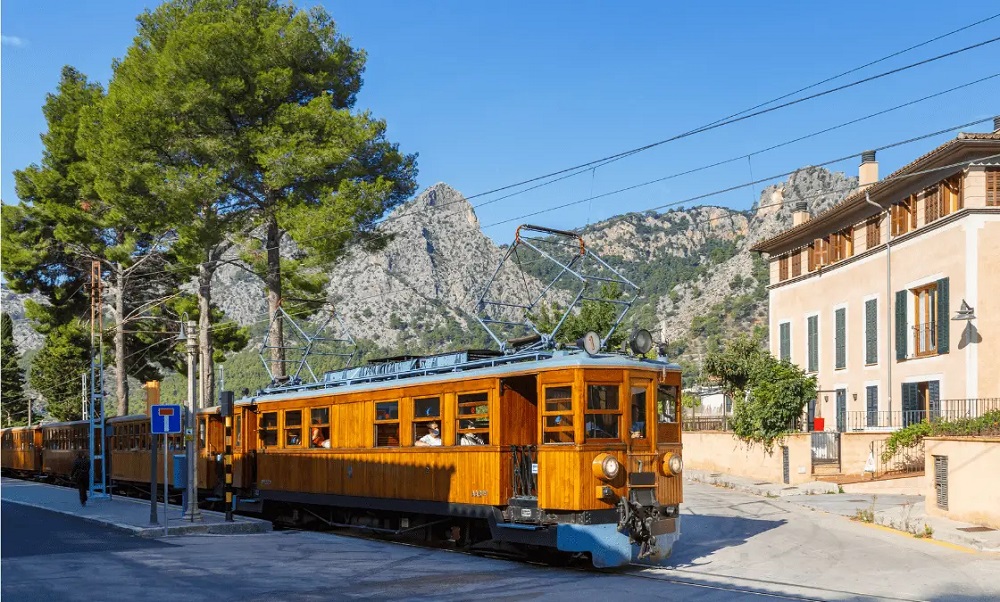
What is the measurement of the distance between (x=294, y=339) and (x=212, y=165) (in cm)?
5810

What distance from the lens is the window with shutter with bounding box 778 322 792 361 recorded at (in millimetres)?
38594

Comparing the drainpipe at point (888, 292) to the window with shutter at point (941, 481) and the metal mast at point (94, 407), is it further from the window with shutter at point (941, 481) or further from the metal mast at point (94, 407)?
the metal mast at point (94, 407)

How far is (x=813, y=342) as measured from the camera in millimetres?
36344

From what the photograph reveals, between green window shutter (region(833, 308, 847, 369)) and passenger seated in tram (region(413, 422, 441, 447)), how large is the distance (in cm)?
2194

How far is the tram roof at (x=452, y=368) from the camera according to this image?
13.4 m

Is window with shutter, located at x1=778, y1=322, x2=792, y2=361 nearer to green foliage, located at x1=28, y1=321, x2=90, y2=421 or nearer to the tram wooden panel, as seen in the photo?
the tram wooden panel

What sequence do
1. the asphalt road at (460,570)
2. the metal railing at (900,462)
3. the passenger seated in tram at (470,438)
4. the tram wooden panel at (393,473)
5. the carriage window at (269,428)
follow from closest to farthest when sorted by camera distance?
the asphalt road at (460,570) → the tram wooden panel at (393,473) → the passenger seated in tram at (470,438) → the carriage window at (269,428) → the metal railing at (900,462)

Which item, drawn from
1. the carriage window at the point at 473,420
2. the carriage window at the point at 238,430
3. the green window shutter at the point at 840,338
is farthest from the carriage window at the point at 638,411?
the green window shutter at the point at 840,338

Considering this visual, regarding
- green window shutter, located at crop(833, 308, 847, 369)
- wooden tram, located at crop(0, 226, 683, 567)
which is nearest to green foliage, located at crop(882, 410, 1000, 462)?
green window shutter, located at crop(833, 308, 847, 369)

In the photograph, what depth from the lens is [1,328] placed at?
7562cm

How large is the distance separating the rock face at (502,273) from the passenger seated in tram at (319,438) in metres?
78.2

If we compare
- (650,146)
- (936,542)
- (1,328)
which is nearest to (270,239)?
(650,146)

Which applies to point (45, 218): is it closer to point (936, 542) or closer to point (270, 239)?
point (270, 239)

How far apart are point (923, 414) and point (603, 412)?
60.5ft
